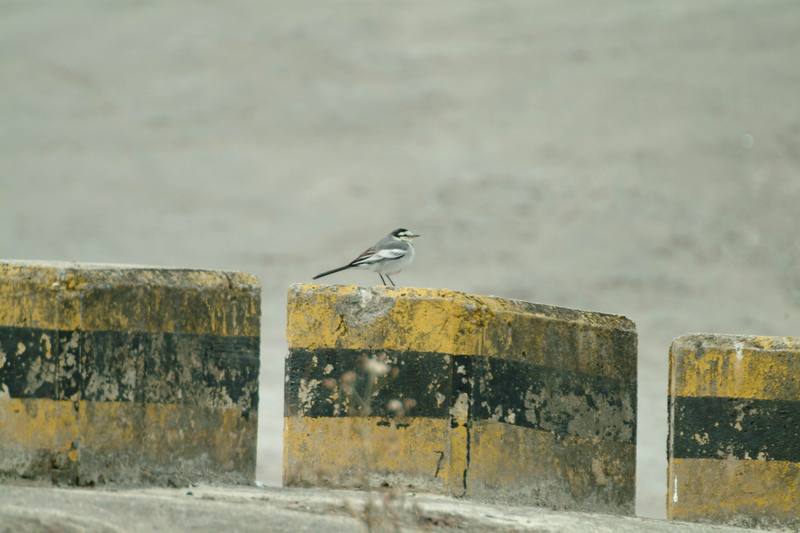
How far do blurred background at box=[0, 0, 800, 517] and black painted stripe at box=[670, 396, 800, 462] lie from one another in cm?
1840

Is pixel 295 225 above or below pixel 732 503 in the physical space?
above

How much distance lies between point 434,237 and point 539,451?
23.2 meters

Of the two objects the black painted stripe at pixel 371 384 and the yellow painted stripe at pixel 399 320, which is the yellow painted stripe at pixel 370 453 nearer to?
the black painted stripe at pixel 371 384

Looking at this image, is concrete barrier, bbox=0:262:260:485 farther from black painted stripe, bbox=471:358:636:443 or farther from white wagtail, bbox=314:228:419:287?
white wagtail, bbox=314:228:419:287

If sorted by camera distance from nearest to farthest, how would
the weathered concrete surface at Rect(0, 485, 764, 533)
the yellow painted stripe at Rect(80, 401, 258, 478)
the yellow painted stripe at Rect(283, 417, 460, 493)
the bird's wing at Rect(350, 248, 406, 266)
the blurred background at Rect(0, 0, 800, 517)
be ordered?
the weathered concrete surface at Rect(0, 485, 764, 533), the yellow painted stripe at Rect(80, 401, 258, 478), the yellow painted stripe at Rect(283, 417, 460, 493), the bird's wing at Rect(350, 248, 406, 266), the blurred background at Rect(0, 0, 800, 517)

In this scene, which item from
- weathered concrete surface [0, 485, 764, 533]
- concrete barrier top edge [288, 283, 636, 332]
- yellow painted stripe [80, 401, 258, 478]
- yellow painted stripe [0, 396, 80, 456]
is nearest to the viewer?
weathered concrete surface [0, 485, 764, 533]

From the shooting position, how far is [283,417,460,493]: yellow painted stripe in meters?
8.49

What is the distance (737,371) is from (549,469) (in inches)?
49.0

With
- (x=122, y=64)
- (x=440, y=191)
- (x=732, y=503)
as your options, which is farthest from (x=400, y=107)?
(x=732, y=503)

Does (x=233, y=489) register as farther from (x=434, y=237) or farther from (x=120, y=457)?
(x=434, y=237)

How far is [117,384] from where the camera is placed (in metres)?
7.99

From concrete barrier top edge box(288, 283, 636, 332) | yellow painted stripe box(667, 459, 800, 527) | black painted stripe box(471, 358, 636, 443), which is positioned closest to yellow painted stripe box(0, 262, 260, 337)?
concrete barrier top edge box(288, 283, 636, 332)

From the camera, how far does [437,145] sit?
34469 millimetres

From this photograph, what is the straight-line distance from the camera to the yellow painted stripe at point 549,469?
8641 millimetres
